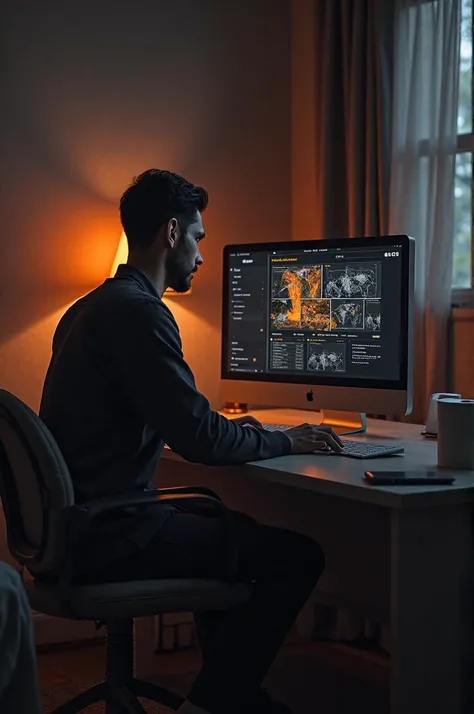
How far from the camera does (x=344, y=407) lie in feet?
8.75

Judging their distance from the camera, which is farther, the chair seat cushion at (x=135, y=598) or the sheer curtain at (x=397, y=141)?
the sheer curtain at (x=397, y=141)

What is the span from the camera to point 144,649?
9.85ft

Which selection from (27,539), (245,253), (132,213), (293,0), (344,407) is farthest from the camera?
(293,0)

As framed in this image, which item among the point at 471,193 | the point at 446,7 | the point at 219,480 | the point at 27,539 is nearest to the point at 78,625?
the point at 219,480

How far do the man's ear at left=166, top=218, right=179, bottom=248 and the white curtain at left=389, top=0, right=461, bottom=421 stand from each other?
1021mm

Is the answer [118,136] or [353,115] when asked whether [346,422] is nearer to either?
[353,115]

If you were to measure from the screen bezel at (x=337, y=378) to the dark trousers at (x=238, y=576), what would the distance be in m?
0.53

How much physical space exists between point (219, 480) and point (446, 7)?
1.54 m

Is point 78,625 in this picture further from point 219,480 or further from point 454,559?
point 454,559

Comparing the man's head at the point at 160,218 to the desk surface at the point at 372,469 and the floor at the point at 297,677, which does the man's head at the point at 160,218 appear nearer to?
the desk surface at the point at 372,469

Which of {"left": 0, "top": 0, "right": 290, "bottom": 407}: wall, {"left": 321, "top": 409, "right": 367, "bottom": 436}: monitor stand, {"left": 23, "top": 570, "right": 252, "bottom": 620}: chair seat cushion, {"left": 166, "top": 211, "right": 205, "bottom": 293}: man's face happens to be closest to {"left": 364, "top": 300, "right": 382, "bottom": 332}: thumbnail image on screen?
{"left": 321, "top": 409, "right": 367, "bottom": 436}: monitor stand

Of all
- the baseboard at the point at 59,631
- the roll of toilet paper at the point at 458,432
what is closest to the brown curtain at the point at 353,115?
the roll of toilet paper at the point at 458,432

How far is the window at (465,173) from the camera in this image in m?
3.12

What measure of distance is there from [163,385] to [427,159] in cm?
145
